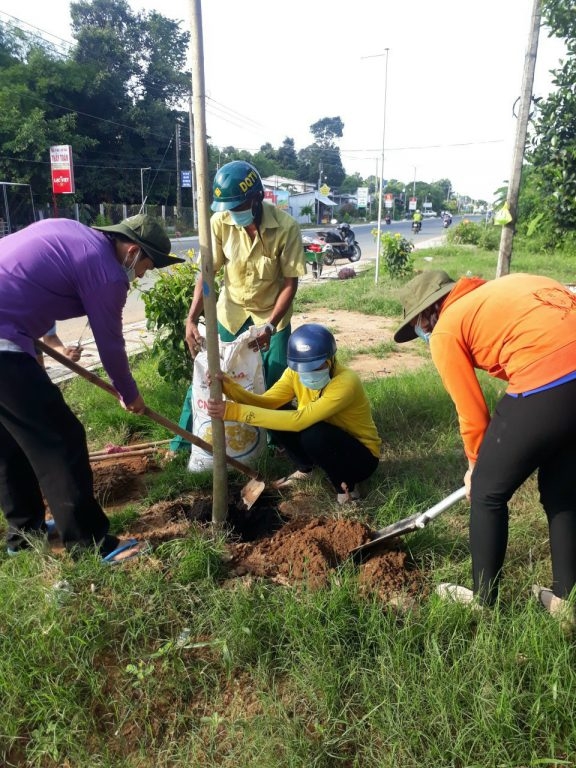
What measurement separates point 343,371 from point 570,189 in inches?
184

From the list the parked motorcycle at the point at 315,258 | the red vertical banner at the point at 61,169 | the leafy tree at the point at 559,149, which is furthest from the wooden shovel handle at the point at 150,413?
the red vertical banner at the point at 61,169

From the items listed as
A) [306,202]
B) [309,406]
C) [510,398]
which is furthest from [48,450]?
[306,202]

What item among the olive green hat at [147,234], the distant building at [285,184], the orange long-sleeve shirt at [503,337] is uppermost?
the distant building at [285,184]

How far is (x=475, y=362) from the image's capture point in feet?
6.66

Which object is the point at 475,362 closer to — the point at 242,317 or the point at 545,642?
Result: the point at 545,642

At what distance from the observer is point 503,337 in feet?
6.28

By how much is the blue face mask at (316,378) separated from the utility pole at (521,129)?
5.41 metres

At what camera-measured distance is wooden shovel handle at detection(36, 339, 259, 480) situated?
2.82 metres

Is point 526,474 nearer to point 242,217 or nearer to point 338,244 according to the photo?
point 242,217

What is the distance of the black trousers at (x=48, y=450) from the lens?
2256 mm

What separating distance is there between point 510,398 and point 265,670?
4.09 ft

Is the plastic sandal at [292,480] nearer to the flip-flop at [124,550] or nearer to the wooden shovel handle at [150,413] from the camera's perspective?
the wooden shovel handle at [150,413]

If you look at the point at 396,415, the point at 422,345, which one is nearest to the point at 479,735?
the point at 396,415

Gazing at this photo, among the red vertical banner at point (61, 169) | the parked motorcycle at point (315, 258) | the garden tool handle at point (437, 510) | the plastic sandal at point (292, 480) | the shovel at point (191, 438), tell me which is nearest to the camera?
the garden tool handle at point (437, 510)
